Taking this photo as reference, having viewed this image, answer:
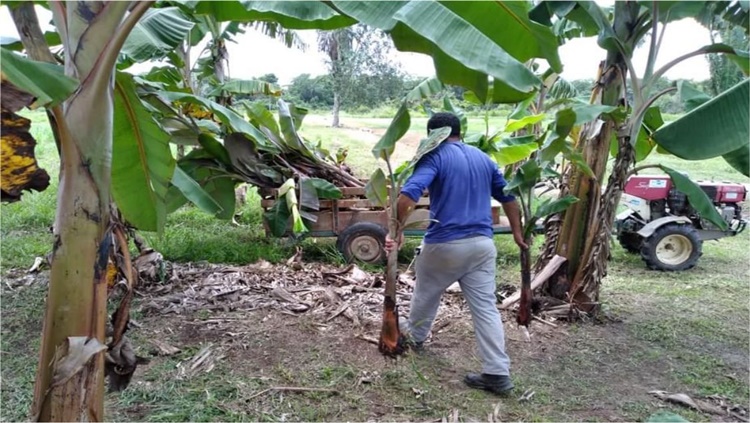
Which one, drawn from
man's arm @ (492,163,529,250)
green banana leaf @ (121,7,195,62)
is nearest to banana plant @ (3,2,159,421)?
green banana leaf @ (121,7,195,62)

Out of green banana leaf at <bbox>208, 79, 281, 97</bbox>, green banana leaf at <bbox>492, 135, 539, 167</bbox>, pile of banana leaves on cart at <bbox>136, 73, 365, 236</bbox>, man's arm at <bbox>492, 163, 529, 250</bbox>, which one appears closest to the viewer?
man's arm at <bbox>492, 163, 529, 250</bbox>

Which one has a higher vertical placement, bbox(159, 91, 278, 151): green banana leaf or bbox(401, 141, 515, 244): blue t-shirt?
bbox(159, 91, 278, 151): green banana leaf

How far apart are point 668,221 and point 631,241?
0.73m

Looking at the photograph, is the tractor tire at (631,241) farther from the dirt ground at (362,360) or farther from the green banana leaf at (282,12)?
the green banana leaf at (282,12)

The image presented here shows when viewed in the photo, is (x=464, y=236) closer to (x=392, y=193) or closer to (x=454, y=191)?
(x=454, y=191)

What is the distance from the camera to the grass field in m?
3.16

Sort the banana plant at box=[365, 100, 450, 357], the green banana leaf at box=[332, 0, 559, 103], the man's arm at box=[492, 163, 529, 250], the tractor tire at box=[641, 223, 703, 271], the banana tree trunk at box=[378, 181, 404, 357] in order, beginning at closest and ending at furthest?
1. the green banana leaf at box=[332, 0, 559, 103]
2. the banana plant at box=[365, 100, 450, 357]
3. the banana tree trunk at box=[378, 181, 404, 357]
4. the man's arm at box=[492, 163, 529, 250]
5. the tractor tire at box=[641, 223, 703, 271]

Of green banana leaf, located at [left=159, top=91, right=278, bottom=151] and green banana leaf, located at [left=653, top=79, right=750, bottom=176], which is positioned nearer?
green banana leaf, located at [left=653, top=79, right=750, bottom=176]

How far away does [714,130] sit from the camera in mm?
3195

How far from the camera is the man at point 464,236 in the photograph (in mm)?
3481

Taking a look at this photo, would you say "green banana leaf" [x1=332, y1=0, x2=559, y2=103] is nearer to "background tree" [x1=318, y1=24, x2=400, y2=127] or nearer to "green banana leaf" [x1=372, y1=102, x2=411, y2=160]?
"green banana leaf" [x1=372, y1=102, x2=411, y2=160]

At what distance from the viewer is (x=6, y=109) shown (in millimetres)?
1775

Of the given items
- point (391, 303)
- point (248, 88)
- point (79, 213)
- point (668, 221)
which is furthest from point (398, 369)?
point (248, 88)

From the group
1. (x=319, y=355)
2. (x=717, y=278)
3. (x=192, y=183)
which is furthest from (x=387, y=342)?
(x=717, y=278)
